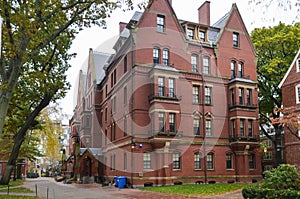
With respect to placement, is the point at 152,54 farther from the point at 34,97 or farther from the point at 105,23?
the point at 105,23

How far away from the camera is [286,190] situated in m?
13.6

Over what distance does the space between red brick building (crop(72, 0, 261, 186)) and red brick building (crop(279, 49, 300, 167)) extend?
9.64 feet

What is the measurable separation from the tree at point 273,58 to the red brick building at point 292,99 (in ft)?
14.7

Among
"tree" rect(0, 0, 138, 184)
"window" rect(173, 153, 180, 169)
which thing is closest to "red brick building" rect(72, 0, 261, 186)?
"window" rect(173, 153, 180, 169)

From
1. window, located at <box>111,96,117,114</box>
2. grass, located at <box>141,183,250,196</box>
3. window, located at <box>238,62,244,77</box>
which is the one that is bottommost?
grass, located at <box>141,183,250,196</box>

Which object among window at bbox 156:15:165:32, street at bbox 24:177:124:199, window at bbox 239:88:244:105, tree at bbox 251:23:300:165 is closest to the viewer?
street at bbox 24:177:124:199

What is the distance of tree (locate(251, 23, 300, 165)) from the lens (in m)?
35.8

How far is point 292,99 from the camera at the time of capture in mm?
30328

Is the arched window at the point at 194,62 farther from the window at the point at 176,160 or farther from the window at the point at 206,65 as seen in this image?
the window at the point at 176,160

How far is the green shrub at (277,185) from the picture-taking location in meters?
13.9

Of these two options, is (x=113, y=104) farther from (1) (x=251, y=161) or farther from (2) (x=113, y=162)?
(1) (x=251, y=161)

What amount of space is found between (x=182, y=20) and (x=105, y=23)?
55.7ft

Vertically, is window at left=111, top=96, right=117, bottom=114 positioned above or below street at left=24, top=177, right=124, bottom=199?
above

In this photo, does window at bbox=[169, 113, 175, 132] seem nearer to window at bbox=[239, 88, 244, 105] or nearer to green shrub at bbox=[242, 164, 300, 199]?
window at bbox=[239, 88, 244, 105]
